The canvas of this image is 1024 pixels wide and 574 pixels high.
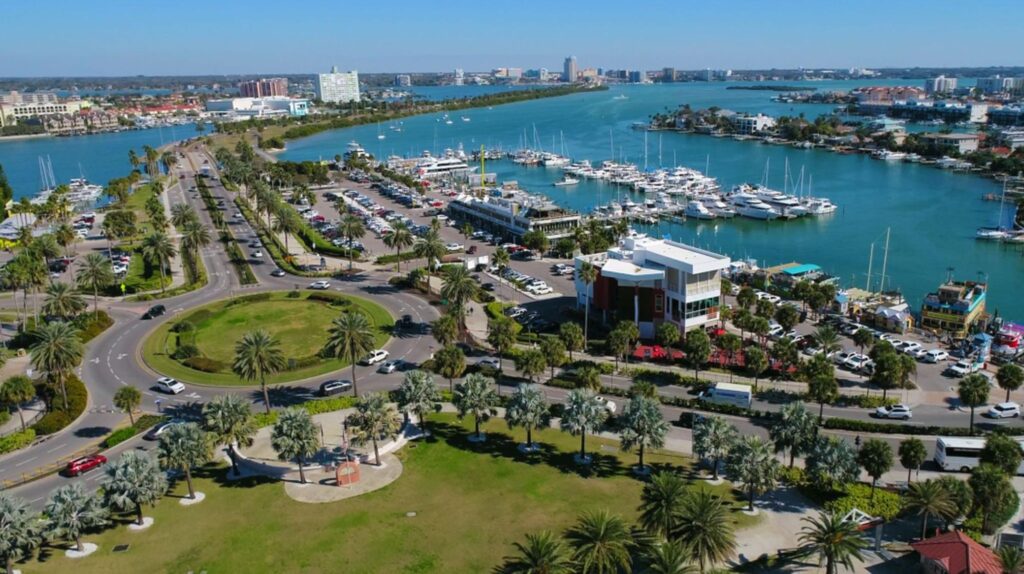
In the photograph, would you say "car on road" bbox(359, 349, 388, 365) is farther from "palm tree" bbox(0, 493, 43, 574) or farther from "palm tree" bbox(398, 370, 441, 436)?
"palm tree" bbox(0, 493, 43, 574)

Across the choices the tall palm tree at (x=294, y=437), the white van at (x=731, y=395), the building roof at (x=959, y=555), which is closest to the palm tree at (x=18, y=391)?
the tall palm tree at (x=294, y=437)

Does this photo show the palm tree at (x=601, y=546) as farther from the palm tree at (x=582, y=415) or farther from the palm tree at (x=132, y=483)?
the palm tree at (x=132, y=483)

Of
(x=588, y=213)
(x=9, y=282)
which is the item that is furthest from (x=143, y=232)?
(x=588, y=213)

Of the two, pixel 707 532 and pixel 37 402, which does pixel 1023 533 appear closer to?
pixel 707 532

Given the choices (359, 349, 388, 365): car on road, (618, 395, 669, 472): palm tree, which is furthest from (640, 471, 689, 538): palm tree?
(359, 349, 388, 365): car on road

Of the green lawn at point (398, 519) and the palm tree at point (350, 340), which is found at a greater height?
the palm tree at point (350, 340)

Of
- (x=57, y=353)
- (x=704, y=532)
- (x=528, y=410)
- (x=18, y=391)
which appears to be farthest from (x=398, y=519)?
(x=18, y=391)
